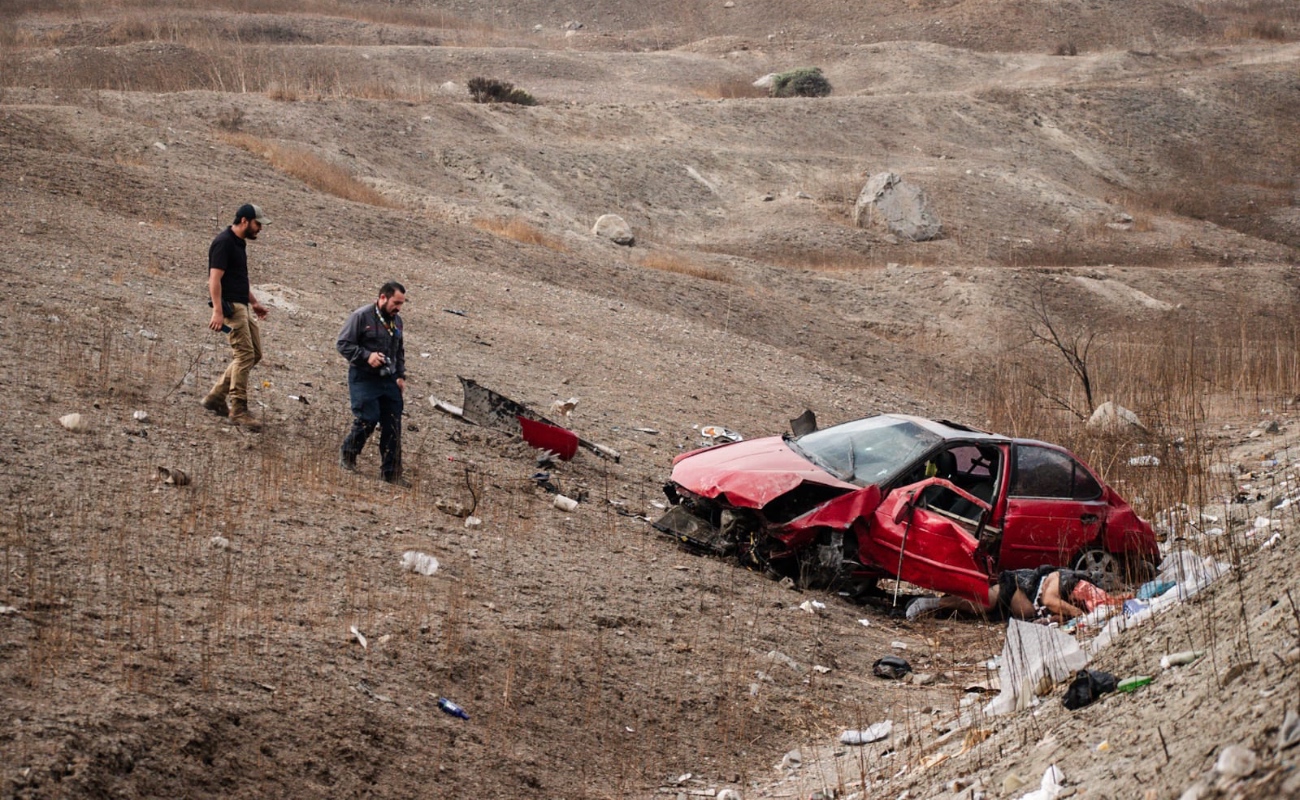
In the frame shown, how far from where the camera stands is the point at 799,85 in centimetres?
4553

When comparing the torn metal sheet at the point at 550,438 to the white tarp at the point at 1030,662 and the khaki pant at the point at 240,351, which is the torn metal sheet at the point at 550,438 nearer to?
the khaki pant at the point at 240,351

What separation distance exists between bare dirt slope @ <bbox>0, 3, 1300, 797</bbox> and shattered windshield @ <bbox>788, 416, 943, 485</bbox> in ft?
3.35

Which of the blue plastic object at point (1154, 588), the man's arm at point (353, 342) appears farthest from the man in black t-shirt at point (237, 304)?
the blue plastic object at point (1154, 588)

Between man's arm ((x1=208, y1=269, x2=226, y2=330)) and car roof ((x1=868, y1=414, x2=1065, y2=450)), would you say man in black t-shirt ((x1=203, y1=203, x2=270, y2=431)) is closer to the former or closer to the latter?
man's arm ((x1=208, y1=269, x2=226, y2=330))

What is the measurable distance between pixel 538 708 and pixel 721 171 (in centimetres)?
2951

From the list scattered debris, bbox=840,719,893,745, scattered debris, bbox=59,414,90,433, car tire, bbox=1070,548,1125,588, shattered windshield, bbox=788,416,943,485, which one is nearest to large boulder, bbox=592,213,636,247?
shattered windshield, bbox=788,416,943,485

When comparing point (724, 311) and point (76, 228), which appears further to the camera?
point (724, 311)

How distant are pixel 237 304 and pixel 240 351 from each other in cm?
37

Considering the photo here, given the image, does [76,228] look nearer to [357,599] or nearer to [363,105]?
[357,599]

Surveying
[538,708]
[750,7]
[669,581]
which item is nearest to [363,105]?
[669,581]

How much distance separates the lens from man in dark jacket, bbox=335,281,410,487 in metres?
9.41

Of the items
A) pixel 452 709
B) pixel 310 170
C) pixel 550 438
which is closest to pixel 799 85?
pixel 310 170

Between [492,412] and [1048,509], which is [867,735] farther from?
[492,412]

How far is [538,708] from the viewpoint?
22.1 feet
